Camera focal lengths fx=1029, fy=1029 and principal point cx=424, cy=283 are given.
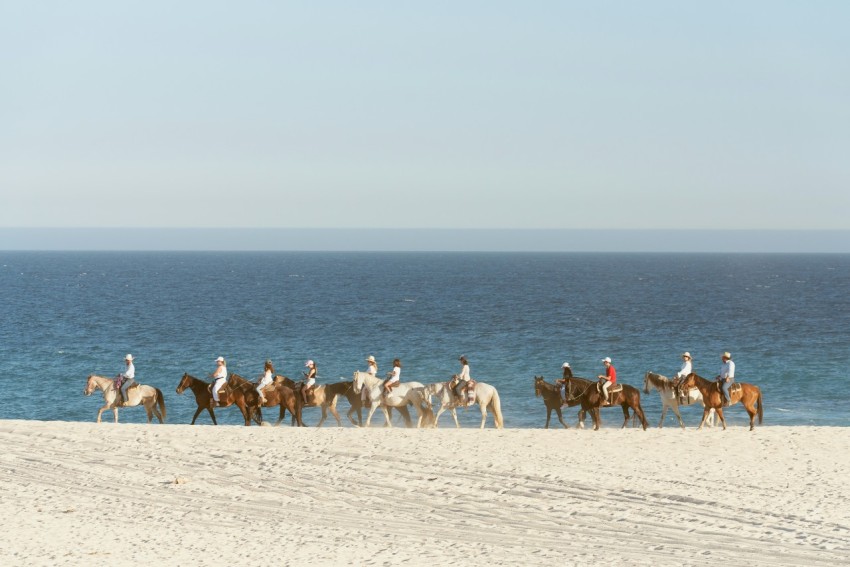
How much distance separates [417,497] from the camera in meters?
22.2

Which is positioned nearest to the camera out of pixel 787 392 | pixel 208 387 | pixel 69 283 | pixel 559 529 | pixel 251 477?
pixel 559 529

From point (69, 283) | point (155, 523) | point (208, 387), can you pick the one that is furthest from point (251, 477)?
point (69, 283)

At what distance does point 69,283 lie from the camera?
14950 cm

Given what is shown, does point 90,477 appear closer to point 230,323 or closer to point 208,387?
point 208,387

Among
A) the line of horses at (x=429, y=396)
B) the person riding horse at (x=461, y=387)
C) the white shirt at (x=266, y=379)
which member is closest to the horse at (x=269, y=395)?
the line of horses at (x=429, y=396)

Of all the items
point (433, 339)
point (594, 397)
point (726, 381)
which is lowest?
point (433, 339)

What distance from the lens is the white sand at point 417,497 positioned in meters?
18.6

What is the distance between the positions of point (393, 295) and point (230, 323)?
137 ft

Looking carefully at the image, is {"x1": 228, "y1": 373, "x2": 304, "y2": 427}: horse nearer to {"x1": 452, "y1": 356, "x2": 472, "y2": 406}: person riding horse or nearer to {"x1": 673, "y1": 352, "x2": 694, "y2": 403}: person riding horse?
{"x1": 452, "y1": 356, "x2": 472, "y2": 406}: person riding horse

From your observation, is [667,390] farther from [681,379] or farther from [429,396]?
[429,396]

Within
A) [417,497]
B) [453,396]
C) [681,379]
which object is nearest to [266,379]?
[453,396]

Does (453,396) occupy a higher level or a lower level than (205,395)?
higher

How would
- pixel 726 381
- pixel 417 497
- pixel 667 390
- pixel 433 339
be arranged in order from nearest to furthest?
pixel 417 497 < pixel 726 381 < pixel 667 390 < pixel 433 339

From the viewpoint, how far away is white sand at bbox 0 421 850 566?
61.0 feet
